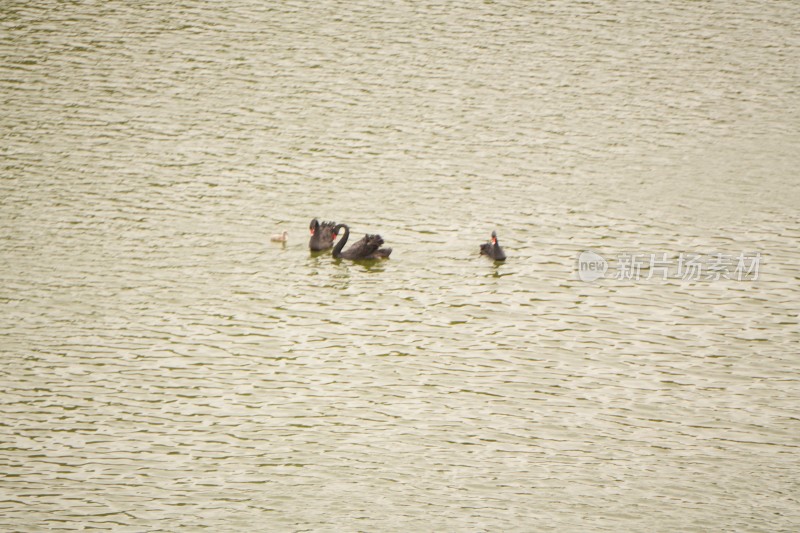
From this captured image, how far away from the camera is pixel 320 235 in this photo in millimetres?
18422

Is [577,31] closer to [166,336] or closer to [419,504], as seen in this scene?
[166,336]

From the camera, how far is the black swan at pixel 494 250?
1759cm

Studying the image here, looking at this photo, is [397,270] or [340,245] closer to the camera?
[397,270]

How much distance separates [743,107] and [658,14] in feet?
19.1

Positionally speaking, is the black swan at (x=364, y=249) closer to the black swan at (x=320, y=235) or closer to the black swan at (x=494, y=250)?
the black swan at (x=320, y=235)

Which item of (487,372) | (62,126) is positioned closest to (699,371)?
(487,372)

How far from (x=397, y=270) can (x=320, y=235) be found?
153cm

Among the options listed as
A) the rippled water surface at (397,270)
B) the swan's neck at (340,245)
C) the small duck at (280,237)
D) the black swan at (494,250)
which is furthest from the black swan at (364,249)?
the black swan at (494,250)

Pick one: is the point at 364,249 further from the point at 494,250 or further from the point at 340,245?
the point at 494,250

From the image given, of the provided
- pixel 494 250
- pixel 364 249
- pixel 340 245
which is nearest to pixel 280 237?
pixel 340 245

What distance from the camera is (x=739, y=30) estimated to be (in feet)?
94.3

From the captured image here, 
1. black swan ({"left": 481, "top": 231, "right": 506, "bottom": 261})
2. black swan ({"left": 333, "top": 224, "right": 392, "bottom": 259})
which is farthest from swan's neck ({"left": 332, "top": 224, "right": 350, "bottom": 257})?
black swan ({"left": 481, "top": 231, "right": 506, "bottom": 261})

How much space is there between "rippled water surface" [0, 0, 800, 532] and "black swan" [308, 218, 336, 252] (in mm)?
199

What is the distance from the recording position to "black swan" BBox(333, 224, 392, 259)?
1784 centimetres
